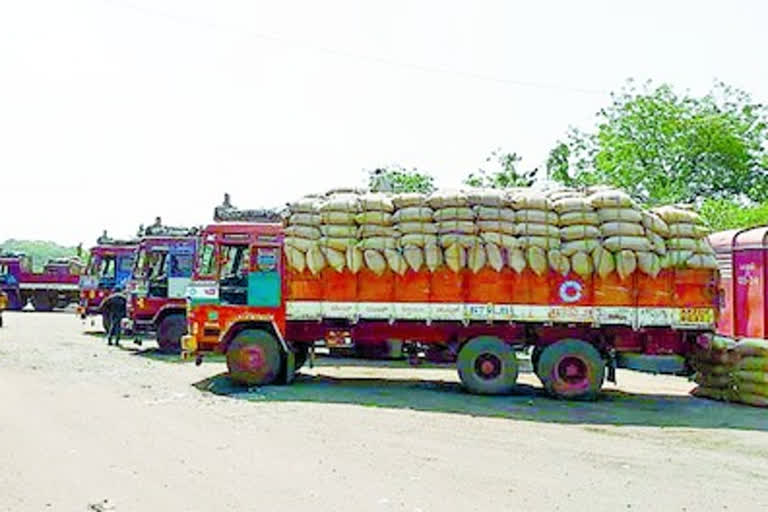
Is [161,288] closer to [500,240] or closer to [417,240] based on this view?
[417,240]

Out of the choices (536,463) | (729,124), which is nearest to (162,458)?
(536,463)

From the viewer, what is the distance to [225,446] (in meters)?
9.56

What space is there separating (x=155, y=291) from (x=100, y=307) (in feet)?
16.8

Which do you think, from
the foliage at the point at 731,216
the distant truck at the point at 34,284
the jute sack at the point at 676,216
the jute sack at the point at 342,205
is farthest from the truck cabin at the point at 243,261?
the distant truck at the point at 34,284

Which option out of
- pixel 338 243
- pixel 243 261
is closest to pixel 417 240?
pixel 338 243

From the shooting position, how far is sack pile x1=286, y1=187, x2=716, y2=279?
14.4m

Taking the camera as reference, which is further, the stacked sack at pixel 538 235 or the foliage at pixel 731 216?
the foliage at pixel 731 216

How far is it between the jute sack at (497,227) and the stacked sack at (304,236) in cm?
266

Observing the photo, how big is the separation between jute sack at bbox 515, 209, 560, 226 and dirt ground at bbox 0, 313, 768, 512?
112 inches

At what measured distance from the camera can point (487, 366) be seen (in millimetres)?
14844

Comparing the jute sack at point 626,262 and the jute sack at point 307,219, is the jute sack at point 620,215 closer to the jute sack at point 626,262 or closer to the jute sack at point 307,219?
the jute sack at point 626,262

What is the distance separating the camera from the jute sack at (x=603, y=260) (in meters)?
14.4

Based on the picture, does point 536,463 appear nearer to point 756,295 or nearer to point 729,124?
point 756,295

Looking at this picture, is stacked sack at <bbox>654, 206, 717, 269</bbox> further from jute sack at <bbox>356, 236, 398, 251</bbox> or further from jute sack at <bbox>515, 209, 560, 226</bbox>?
jute sack at <bbox>356, 236, 398, 251</bbox>
